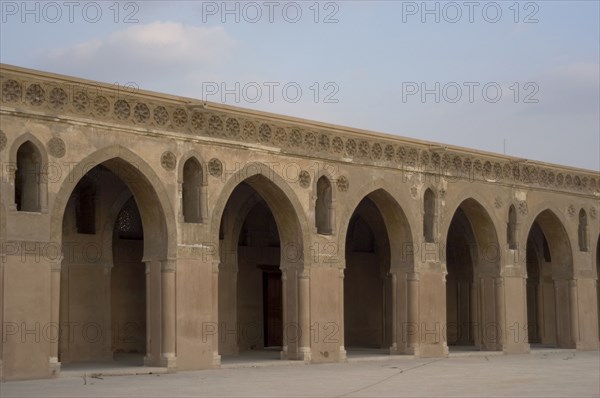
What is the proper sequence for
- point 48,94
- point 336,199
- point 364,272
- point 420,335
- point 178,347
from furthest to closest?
1. point 364,272
2. point 420,335
3. point 336,199
4. point 178,347
5. point 48,94

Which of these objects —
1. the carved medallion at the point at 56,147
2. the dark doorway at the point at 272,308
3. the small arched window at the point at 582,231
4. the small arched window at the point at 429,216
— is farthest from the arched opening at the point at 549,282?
the carved medallion at the point at 56,147

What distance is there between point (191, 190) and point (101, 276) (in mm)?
3170

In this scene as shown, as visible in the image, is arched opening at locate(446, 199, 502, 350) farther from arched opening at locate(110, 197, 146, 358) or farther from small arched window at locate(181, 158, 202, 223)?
Answer: small arched window at locate(181, 158, 202, 223)

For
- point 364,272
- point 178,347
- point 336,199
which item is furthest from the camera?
point 364,272

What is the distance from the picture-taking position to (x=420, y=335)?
930 inches

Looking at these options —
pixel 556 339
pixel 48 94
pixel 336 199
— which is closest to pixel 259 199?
pixel 336 199

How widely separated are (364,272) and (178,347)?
→ 32.9 feet

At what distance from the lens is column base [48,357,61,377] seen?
55.2ft

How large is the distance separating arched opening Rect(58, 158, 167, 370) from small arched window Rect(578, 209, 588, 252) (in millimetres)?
12797

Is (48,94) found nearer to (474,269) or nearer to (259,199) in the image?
(259,199)

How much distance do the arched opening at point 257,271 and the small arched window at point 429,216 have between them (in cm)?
351

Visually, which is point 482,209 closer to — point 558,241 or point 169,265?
point 558,241

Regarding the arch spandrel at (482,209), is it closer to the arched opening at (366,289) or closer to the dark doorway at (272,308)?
the arched opening at (366,289)

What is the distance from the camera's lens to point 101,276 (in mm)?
21281
